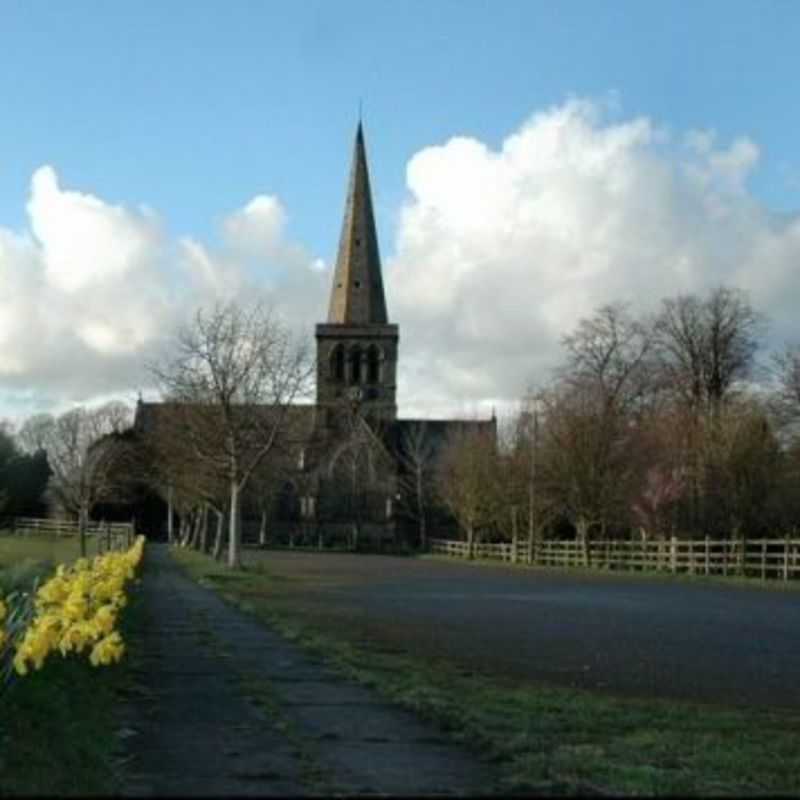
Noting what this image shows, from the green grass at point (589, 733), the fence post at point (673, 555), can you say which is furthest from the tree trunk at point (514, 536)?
the green grass at point (589, 733)

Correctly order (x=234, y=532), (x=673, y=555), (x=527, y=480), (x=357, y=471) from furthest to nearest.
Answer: (x=357, y=471), (x=527, y=480), (x=673, y=555), (x=234, y=532)

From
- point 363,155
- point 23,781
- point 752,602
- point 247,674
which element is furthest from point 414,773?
point 363,155

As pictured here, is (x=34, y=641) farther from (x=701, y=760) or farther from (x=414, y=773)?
(x=701, y=760)

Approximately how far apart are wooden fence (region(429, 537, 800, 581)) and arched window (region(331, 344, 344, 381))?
42.6m

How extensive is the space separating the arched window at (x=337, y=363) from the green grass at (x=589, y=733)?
101506 millimetres

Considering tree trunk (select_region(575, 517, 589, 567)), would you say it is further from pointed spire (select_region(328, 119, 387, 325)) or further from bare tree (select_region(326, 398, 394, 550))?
pointed spire (select_region(328, 119, 387, 325))

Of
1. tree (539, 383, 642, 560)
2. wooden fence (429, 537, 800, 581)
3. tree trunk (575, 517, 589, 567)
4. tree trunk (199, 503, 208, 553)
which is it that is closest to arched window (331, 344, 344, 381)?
wooden fence (429, 537, 800, 581)

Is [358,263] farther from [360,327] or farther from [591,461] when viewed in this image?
[591,461]

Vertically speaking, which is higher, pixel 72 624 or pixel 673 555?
pixel 673 555

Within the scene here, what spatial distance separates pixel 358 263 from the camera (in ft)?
379

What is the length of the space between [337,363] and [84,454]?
42415 mm

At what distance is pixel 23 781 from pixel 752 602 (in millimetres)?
29721

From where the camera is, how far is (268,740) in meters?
9.16

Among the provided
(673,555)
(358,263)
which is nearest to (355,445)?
(358,263)
